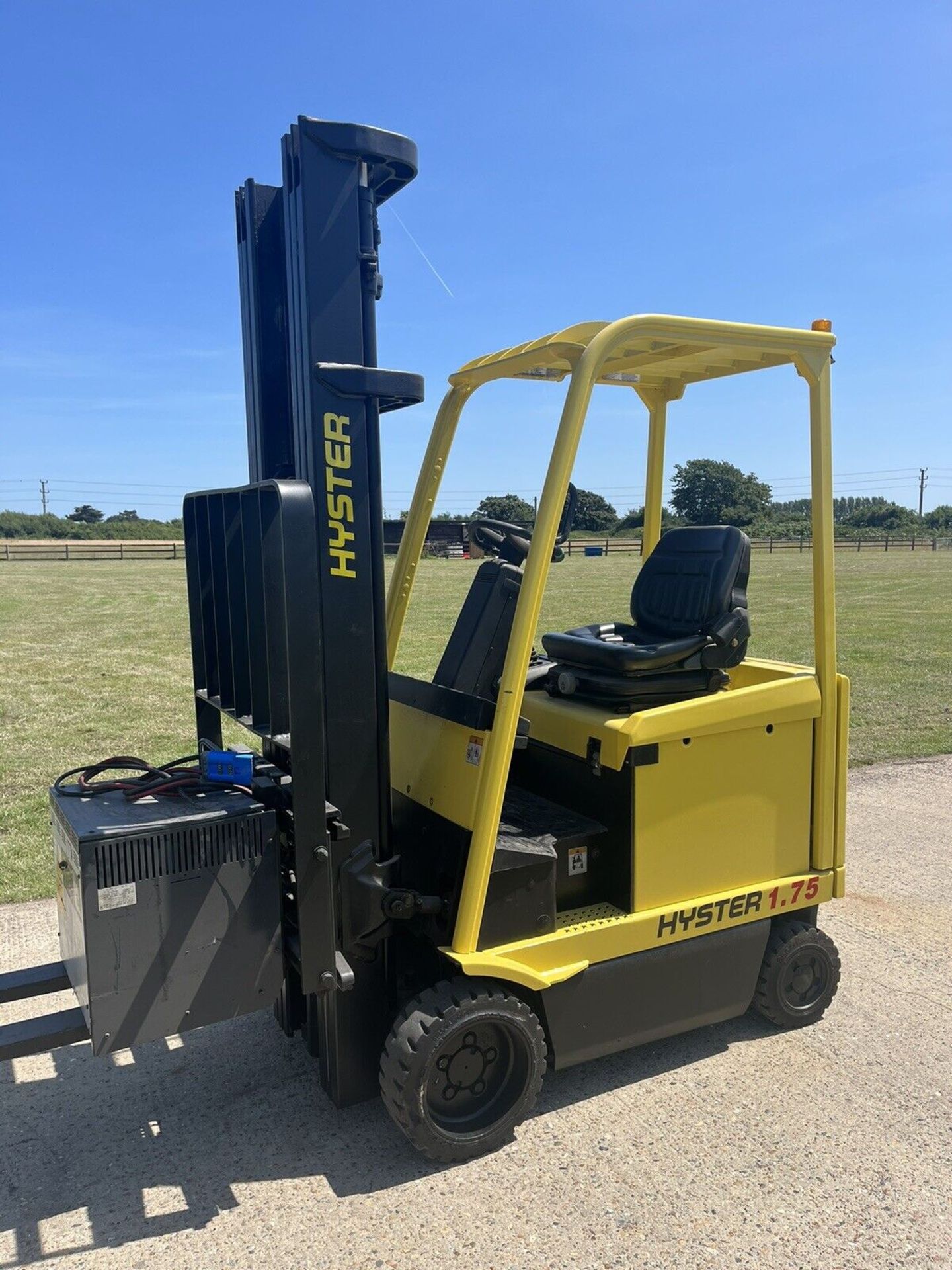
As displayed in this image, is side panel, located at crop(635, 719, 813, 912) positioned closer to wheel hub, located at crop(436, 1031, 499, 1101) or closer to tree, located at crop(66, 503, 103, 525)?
wheel hub, located at crop(436, 1031, 499, 1101)

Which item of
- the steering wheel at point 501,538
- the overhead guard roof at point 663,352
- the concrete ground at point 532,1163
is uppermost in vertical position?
the overhead guard roof at point 663,352

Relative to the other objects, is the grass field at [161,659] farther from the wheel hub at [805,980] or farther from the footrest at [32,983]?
the wheel hub at [805,980]

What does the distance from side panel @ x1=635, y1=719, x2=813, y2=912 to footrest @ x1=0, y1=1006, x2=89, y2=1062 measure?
197 centimetres

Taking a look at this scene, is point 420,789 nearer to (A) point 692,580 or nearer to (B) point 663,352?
(A) point 692,580

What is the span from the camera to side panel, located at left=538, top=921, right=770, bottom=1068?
3.58m

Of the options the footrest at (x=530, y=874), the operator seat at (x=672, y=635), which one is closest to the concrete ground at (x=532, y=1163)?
the footrest at (x=530, y=874)

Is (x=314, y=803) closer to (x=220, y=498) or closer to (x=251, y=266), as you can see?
(x=220, y=498)

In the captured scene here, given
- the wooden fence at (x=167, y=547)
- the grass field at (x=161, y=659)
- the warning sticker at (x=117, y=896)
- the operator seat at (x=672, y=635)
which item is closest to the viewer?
the warning sticker at (x=117, y=896)

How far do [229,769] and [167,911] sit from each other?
573 mm

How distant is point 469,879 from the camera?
10.6ft

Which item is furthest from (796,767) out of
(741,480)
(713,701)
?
(741,480)

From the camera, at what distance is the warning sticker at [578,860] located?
147 inches

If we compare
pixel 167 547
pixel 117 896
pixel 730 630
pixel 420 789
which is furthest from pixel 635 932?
pixel 167 547

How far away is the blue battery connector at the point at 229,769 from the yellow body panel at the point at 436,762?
1.85ft
